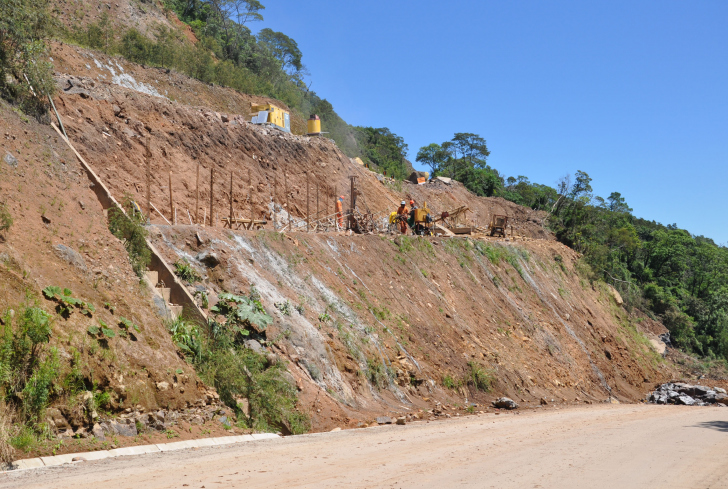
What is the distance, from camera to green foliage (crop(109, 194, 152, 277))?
13281mm

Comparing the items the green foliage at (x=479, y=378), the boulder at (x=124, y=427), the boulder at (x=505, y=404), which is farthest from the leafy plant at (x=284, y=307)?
the boulder at (x=505, y=404)

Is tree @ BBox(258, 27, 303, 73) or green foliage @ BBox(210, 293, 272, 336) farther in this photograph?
tree @ BBox(258, 27, 303, 73)

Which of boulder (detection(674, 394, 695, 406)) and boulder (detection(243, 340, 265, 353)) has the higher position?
boulder (detection(243, 340, 265, 353))

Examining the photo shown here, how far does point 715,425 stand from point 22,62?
20502 mm

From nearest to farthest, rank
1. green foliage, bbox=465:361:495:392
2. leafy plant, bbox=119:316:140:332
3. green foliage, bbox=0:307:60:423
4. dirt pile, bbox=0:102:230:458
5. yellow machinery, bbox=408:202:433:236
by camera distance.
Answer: green foliage, bbox=0:307:60:423, dirt pile, bbox=0:102:230:458, leafy plant, bbox=119:316:140:332, green foliage, bbox=465:361:495:392, yellow machinery, bbox=408:202:433:236

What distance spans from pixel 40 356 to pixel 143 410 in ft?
6.23

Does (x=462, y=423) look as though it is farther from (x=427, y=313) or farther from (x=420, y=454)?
(x=427, y=313)

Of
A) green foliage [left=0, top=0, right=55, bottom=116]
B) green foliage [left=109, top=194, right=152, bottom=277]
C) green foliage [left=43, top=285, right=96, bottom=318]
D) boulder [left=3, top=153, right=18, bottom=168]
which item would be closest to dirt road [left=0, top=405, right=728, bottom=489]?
green foliage [left=43, top=285, right=96, bottom=318]

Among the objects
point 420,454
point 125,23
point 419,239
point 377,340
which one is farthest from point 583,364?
point 125,23

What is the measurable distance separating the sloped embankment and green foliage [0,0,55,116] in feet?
15.7

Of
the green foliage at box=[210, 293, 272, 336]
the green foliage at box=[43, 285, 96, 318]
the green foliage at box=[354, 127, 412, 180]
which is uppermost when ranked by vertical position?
the green foliage at box=[354, 127, 412, 180]

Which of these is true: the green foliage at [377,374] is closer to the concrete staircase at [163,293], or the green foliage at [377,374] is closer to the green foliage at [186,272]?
the green foliage at [186,272]

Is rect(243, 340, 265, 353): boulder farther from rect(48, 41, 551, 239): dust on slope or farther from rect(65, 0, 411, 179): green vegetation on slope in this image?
rect(65, 0, 411, 179): green vegetation on slope

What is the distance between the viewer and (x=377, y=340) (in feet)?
56.9
